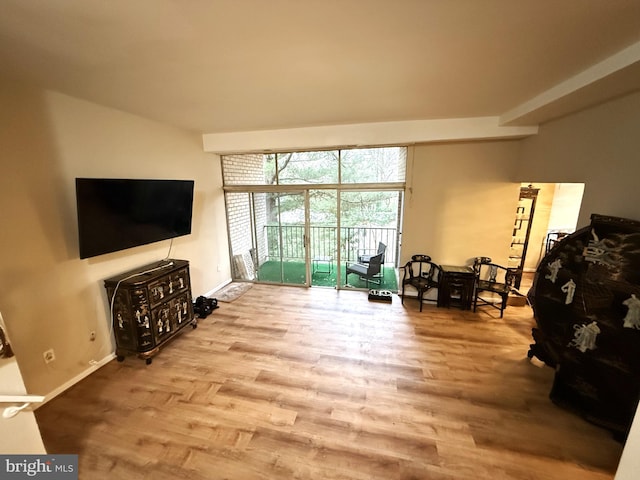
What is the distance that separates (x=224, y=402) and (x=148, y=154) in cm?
287

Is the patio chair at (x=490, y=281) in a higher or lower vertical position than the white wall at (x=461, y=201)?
lower

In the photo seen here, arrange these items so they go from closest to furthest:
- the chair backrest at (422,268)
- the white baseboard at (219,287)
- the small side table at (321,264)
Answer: the chair backrest at (422,268), the white baseboard at (219,287), the small side table at (321,264)

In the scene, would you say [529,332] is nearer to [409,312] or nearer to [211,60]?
[409,312]

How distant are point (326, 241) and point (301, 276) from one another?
33.3 inches

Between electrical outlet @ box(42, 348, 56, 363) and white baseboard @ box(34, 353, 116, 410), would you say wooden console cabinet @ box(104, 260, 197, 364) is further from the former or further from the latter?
electrical outlet @ box(42, 348, 56, 363)

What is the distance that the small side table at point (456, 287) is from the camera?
3.55 m

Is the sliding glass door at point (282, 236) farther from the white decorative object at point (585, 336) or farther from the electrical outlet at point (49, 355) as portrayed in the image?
the white decorative object at point (585, 336)

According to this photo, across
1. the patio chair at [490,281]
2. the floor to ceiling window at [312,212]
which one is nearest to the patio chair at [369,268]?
the floor to ceiling window at [312,212]

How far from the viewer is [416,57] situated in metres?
1.62

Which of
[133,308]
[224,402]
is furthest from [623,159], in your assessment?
[133,308]

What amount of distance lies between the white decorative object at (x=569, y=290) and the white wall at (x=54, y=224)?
14.3 feet

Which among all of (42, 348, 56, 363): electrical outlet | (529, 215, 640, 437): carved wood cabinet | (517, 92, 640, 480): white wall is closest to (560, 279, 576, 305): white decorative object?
(529, 215, 640, 437): carved wood cabinet

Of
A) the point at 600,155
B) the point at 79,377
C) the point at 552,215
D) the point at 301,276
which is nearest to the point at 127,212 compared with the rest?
the point at 79,377

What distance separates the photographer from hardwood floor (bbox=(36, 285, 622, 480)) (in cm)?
162
